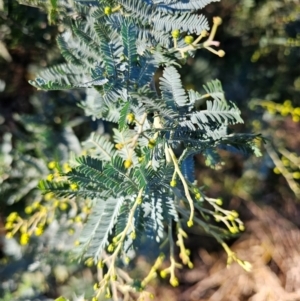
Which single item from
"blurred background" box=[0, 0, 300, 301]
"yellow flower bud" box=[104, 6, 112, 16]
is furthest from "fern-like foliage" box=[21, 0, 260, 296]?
"blurred background" box=[0, 0, 300, 301]

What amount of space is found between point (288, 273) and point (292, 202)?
28 centimetres

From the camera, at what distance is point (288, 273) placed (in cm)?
154

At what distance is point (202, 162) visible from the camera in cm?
154

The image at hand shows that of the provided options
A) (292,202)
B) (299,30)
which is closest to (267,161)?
(292,202)

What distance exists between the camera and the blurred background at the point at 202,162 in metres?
1.22

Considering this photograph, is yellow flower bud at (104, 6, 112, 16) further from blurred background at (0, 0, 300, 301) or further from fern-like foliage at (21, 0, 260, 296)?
blurred background at (0, 0, 300, 301)

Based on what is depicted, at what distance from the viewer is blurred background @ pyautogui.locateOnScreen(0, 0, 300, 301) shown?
4.00ft

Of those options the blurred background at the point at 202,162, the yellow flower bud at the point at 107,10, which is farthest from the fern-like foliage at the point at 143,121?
the blurred background at the point at 202,162

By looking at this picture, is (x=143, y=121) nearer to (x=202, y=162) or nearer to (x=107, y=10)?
(x=107, y=10)

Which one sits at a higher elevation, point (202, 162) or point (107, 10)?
point (107, 10)

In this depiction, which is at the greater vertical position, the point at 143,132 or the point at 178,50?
the point at 178,50

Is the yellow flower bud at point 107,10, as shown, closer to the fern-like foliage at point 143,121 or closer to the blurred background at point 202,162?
the fern-like foliage at point 143,121

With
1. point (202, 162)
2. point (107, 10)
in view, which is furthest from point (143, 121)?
point (202, 162)

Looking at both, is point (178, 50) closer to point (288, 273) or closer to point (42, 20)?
point (42, 20)
